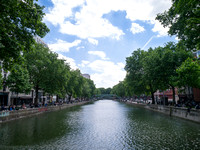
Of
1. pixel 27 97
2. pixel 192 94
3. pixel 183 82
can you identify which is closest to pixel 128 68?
pixel 192 94

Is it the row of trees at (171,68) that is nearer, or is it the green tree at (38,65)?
the row of trees at (171,68)

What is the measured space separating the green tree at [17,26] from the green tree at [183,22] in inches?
489

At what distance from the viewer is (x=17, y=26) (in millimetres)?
12266

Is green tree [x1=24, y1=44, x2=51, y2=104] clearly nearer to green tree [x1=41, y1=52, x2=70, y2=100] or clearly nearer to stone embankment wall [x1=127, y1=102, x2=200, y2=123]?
green tree [x1=41, y1=52, x2=70, y2=100]

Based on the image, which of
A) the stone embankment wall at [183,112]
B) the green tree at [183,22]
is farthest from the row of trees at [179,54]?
the stone embankment wall at [183,112]

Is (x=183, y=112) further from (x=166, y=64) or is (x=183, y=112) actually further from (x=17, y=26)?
(x=17, y=26)

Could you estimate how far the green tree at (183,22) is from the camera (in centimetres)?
1499

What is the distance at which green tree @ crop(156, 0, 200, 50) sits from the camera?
15.0m

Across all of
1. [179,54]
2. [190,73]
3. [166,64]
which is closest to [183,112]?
[190,73]

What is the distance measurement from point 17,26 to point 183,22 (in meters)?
16.8

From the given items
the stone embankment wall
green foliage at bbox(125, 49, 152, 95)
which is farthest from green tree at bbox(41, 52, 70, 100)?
the stone embankment wall

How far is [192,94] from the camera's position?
45.0 meters

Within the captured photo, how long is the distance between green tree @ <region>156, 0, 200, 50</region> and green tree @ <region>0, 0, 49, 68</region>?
1243 centimetres

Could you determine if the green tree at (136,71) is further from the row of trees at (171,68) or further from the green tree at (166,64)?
the green tree at (166,64)
